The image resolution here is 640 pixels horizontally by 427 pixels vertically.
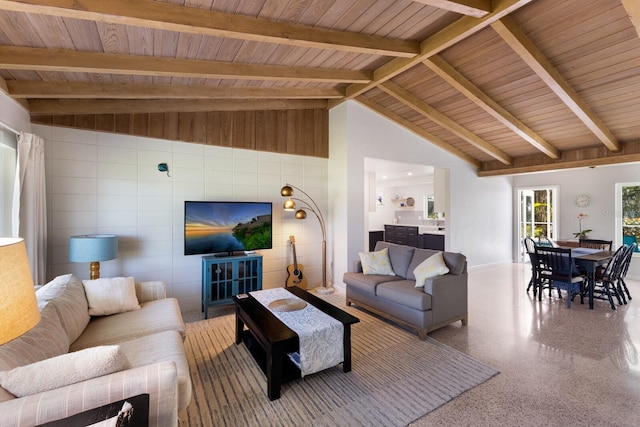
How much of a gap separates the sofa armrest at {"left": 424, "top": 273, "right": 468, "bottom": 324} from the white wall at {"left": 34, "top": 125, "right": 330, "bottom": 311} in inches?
99.3

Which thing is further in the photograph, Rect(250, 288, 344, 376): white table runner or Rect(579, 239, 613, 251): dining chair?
Rect(579, 239, 613, 251): dining chair

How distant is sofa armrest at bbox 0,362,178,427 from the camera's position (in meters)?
1.10

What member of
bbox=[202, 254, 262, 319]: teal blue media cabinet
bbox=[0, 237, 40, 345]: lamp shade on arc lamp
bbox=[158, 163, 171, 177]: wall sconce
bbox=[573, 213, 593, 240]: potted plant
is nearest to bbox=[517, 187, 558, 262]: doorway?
bbox=[573, 213, 593, 240]: potted plant

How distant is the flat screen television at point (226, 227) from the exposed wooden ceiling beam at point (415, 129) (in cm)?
254

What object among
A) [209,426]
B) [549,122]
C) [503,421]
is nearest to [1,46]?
[209,426]

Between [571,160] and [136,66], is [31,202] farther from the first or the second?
[571,160]

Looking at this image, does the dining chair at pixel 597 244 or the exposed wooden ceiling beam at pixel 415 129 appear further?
the dining chair at pixel 597 244

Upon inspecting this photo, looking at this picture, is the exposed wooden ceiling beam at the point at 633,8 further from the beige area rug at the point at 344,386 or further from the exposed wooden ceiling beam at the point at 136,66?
the beige area rug at the point at 344,386

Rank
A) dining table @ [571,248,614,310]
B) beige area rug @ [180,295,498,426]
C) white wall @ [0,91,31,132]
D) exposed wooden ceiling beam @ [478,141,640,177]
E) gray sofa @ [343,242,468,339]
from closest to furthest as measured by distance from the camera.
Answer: beige area rug @ [180,295,498,426] → white wall @ [0,91,31,132] → gray sofa @ [343,242,468,339] → dining table @ [571,248,614,310] → exposed wooden ceiling beam @ [478,141,640,177]

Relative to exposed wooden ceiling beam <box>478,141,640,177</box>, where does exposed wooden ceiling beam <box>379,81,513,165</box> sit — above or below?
above

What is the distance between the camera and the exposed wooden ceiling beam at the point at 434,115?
4.44m

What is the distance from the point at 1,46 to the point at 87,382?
256cm

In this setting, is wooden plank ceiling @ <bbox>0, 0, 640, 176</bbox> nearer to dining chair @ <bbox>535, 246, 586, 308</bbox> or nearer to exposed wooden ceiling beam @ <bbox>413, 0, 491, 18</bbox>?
exposed wooden ceiling beam @ <bbox>413, 0, 491, 18</bbox>

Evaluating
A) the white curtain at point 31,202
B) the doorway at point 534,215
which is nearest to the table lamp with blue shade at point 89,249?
the white curtain at point 31,202
